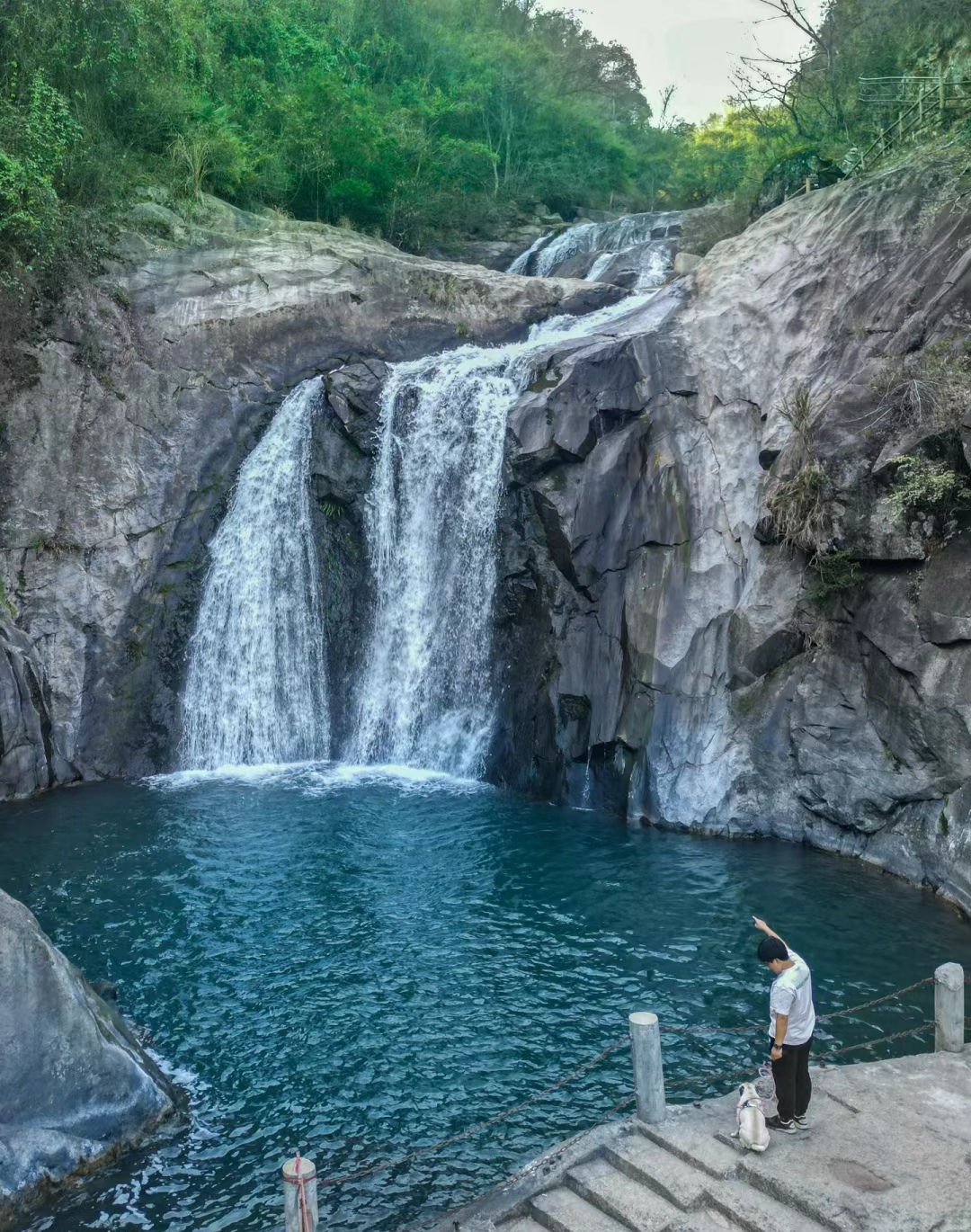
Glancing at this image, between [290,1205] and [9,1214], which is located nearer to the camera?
[290,1205]

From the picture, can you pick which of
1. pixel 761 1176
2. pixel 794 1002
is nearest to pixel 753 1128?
pixel 761 1176

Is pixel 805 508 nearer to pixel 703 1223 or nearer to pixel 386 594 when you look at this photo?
pixel 386 594

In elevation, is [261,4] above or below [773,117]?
above

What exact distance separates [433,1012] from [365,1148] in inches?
100

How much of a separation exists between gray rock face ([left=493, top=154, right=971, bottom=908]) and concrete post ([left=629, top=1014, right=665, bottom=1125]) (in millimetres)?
7936

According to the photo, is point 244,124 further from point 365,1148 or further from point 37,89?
point 365,1148

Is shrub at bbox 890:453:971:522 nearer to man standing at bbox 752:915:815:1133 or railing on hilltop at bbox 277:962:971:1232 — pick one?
railing on hilltop at bbox 277:962:971:1232

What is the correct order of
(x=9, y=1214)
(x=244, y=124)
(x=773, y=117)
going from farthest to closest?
1. (x=773, y=117)
2. (x=244, y=124)
3. (x=9, y=1214)

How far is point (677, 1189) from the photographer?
23.2ft

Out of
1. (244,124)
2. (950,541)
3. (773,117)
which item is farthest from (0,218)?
(773,117)

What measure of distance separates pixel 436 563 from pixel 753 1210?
1710cm

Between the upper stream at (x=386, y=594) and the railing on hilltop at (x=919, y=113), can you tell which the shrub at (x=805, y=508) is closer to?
the upper stream at (x=386, y=594)

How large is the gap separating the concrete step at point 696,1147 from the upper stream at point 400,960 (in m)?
1.50

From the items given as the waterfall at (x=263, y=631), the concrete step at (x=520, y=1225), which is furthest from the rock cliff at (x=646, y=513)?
the concrete step at (x=520, y=1225)
